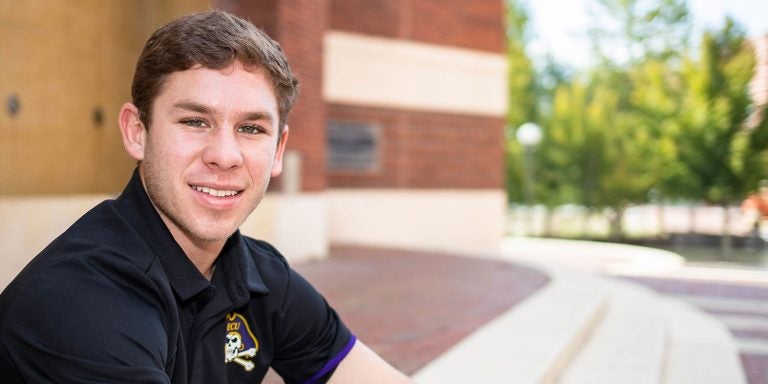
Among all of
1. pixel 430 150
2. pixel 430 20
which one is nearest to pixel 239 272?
pixel 430 150

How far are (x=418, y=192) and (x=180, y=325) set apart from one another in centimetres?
1643

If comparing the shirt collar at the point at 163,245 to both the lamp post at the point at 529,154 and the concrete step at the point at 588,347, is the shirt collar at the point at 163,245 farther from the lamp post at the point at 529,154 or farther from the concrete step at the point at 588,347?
the lamp post at the point at 529,154

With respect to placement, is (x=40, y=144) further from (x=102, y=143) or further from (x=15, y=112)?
(x=102, y=143)

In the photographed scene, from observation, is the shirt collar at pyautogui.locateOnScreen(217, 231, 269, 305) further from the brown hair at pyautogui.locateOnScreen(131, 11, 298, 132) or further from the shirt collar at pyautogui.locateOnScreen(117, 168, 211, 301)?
A: the brown hair at pyautogui.locateOnScreen(131, 11, 298, 132)

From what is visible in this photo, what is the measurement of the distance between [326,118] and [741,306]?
9.47 m

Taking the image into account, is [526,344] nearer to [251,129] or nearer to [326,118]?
[251,129]

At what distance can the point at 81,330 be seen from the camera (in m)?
1.50

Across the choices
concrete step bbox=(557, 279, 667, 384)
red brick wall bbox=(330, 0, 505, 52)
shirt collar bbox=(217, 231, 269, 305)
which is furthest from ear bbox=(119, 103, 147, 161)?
red brick wall bbox=(330, 0, 505, 52)

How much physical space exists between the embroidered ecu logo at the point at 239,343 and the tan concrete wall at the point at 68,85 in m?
5.83

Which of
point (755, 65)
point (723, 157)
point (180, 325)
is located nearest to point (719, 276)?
point (723, 157)

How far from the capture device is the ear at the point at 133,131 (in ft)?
6.47

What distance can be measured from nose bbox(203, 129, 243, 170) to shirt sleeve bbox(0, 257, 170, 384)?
1.31 ft

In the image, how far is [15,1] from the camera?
23.0 ft

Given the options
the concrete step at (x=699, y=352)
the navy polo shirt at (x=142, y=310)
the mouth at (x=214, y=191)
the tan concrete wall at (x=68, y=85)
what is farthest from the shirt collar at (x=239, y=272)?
the tan concrete wall at (x=68, y=85)
